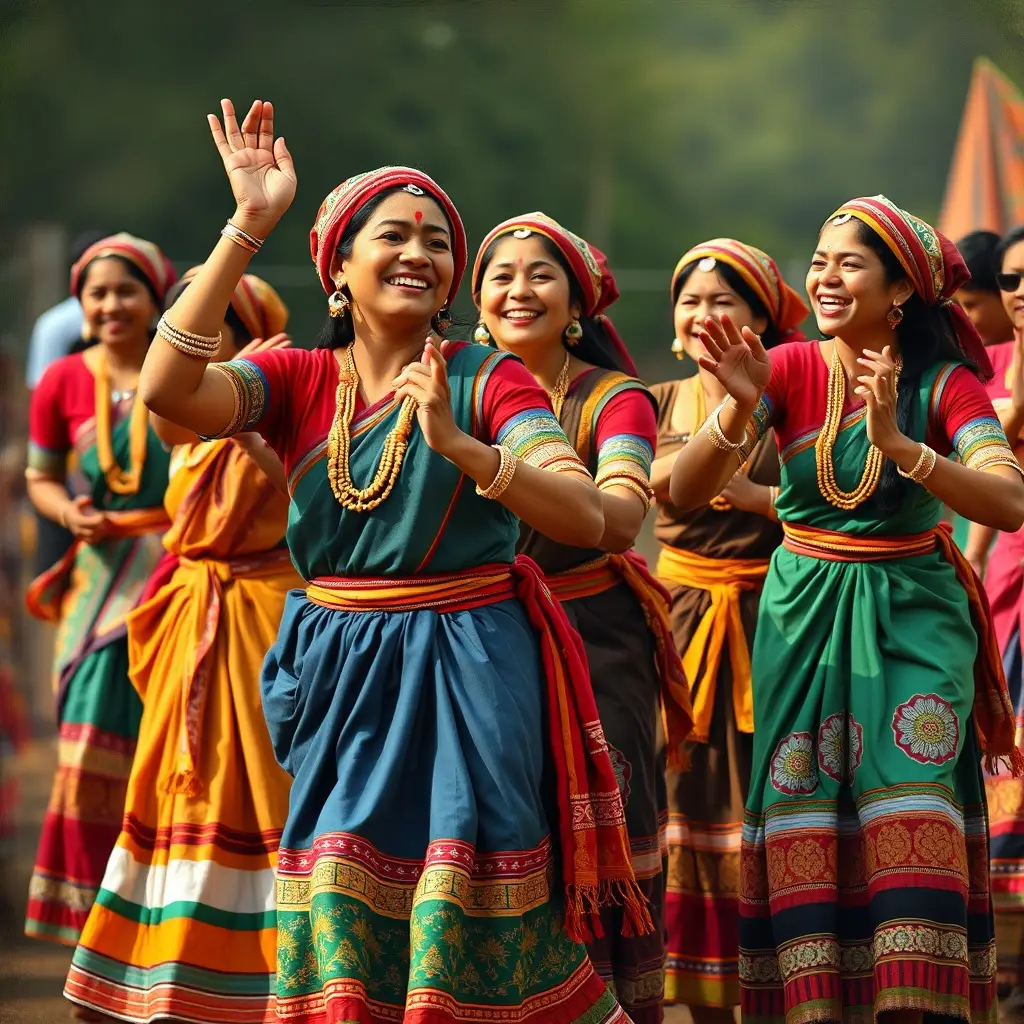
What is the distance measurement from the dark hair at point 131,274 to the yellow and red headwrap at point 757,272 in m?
1.99

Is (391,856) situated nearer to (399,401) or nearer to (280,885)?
(280,885)

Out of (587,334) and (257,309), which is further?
(257,309)

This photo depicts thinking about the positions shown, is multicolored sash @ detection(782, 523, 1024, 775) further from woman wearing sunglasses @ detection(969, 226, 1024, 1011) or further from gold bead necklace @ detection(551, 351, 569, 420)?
woman wearing sunglasses @ detection(969, 226, 1024, 1011)

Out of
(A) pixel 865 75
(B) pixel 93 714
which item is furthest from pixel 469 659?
(A) pixel 865 75

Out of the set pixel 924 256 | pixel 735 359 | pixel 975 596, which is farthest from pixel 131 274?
pixel 975 596

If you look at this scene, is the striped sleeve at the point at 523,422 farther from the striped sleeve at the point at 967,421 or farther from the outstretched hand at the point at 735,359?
the striped sleeve at the point at 967,421

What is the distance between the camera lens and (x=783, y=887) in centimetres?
547

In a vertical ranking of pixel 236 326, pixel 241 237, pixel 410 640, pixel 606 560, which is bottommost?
pixel 410 640

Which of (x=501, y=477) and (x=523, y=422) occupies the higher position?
(x=523, y=422)

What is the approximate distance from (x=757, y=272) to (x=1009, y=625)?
1739 mm

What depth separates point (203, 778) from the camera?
19.7 feet

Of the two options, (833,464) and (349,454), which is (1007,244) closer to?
(833,464)

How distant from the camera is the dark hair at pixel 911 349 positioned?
550cm

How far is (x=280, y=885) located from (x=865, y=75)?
97.1 feet
